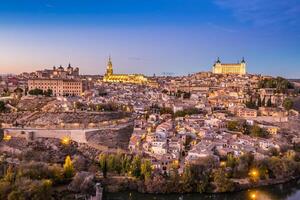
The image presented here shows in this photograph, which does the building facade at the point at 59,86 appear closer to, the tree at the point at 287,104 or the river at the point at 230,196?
the tree at the point at 287,104

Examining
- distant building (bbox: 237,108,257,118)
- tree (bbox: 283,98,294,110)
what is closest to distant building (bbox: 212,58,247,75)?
tree (bbox: 283,98,294,110)

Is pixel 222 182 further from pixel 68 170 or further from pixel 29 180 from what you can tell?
pixel 29 180

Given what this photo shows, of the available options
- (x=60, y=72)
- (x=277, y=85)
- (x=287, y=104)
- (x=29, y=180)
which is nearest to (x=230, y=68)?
(x=277, y=85)

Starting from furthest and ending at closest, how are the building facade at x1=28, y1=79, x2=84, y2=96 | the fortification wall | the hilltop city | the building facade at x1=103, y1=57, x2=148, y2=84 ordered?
the building facade at x1=103, y1=57, x2=148, y2=84, the building facade at x1=28, y1=79, x2=84, y2=96, the fortification wall, the hilltop city

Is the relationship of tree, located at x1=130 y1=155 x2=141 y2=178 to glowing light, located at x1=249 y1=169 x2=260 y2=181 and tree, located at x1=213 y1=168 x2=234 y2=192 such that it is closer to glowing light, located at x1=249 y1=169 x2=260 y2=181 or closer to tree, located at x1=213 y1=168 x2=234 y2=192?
tree, located at x1=213 y1=168 x2=234 y2=192

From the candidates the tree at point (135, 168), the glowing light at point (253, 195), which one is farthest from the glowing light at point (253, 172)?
the tree at point (135, 168)

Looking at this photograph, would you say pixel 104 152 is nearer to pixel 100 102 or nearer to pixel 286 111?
pixel 100 102
